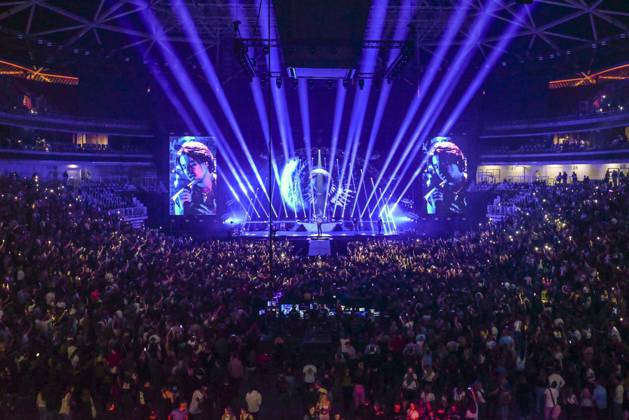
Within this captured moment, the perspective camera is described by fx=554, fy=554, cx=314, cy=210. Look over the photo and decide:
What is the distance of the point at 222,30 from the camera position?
112ft

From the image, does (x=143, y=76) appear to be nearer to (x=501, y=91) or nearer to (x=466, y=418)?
(x=501, y=91)

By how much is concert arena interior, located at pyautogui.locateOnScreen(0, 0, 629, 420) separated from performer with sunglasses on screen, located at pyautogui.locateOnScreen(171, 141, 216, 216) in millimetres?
124

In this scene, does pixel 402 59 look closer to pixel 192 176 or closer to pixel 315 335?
pixel 315 335

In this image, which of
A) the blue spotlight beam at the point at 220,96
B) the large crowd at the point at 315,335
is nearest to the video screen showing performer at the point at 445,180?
the blue spotlight beam at the point at 220,96

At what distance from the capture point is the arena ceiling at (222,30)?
2845cm

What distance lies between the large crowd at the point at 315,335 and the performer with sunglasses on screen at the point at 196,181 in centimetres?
1548

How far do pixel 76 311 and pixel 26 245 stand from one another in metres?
5.88

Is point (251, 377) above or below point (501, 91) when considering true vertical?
below

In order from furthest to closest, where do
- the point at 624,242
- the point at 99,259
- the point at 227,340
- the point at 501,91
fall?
the point at 501,91 < the point at 99,259 < the point at 624,242 < the point at 227,340

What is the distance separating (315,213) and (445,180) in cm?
884

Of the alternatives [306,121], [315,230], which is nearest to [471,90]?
[306,121]

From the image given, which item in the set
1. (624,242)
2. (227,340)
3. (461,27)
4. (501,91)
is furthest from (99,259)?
(501,91)

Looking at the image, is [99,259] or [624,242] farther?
[99,259]

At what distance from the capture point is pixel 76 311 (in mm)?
12562
